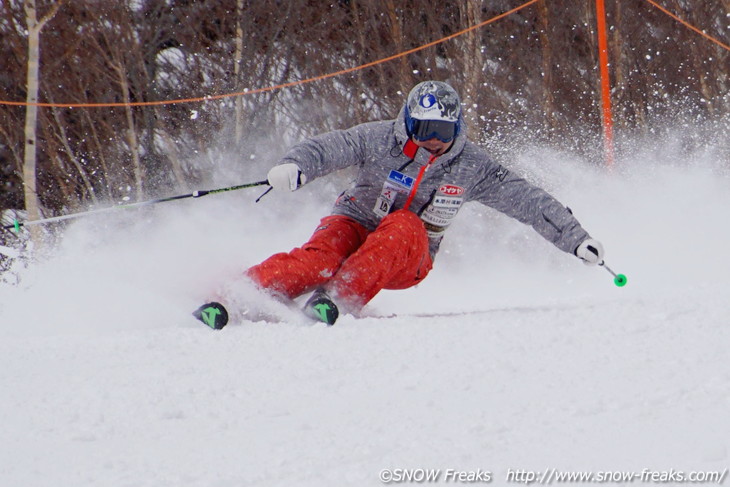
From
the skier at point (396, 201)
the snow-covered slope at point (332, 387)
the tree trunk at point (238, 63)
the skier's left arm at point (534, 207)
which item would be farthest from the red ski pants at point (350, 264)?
the tree trunk at point (238, 63)

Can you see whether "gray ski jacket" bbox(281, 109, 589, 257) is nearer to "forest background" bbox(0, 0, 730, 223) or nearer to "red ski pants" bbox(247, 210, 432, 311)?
"red ski pants" bbox(247, 210, 432, 311)

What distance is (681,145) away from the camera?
34.8ft

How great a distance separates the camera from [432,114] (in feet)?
13.1

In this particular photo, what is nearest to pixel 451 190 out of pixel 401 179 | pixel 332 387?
pixel 401 179

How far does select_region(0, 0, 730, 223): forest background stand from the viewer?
12203 mm

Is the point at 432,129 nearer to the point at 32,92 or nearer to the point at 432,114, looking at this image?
the point at 432,114

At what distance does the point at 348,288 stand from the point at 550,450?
2067 mm

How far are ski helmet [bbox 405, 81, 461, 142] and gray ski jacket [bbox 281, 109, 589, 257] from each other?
0.07 meters

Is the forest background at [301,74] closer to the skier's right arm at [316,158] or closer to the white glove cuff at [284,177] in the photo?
the skier's right arm at [316,158]

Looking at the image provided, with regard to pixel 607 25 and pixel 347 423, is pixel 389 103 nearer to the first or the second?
pixel 607 25

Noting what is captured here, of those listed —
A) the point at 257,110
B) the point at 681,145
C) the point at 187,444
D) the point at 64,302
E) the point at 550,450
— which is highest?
the point at 550,450

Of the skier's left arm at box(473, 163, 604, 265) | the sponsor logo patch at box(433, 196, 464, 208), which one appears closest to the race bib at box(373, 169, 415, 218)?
the sponsor logo patch at box(433, 196, 464, 208)

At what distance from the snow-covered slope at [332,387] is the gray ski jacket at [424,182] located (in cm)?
55

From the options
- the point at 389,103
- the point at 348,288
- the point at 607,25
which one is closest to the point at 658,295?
the point at 348,288
